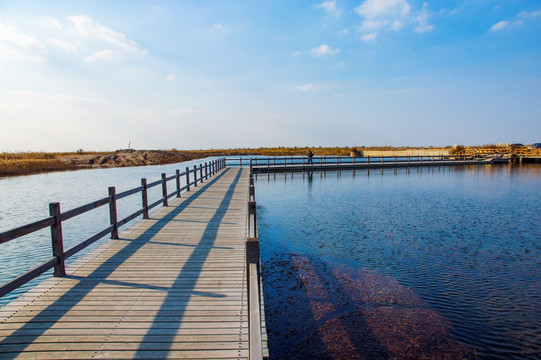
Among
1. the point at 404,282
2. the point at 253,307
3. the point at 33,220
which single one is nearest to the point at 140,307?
the point at 253,307

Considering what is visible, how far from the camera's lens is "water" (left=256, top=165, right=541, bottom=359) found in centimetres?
607

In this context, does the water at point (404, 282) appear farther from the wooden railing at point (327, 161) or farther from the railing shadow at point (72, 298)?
the wooden railing at point (327, 161)

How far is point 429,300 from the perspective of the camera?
7.61 meters

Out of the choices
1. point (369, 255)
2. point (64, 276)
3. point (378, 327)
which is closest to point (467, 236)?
point (369, 255)

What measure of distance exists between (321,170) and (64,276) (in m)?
37.1

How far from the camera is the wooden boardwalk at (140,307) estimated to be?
12.5 ft

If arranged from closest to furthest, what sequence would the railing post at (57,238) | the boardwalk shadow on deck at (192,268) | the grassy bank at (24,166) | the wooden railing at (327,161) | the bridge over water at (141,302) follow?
the bridge over water at (141,302) → the boardwalk shadow on deck at (192,268) → the railing post at (57,238) → the wooden railing at (327,161) → the grassy bank at (24,166)

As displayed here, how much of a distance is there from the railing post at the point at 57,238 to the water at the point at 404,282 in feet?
13.5

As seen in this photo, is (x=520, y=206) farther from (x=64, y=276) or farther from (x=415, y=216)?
(x=64, y=276)

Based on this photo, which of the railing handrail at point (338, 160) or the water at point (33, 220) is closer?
the water at point (33, 220)

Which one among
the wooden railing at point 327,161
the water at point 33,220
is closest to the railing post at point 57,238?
the water at point 33,220

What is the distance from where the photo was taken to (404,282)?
859 centimetres

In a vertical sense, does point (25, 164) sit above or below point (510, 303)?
above

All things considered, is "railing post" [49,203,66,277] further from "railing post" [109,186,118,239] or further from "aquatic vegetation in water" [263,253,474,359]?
"aquatic vegetation in water" [263,253,474,359]
